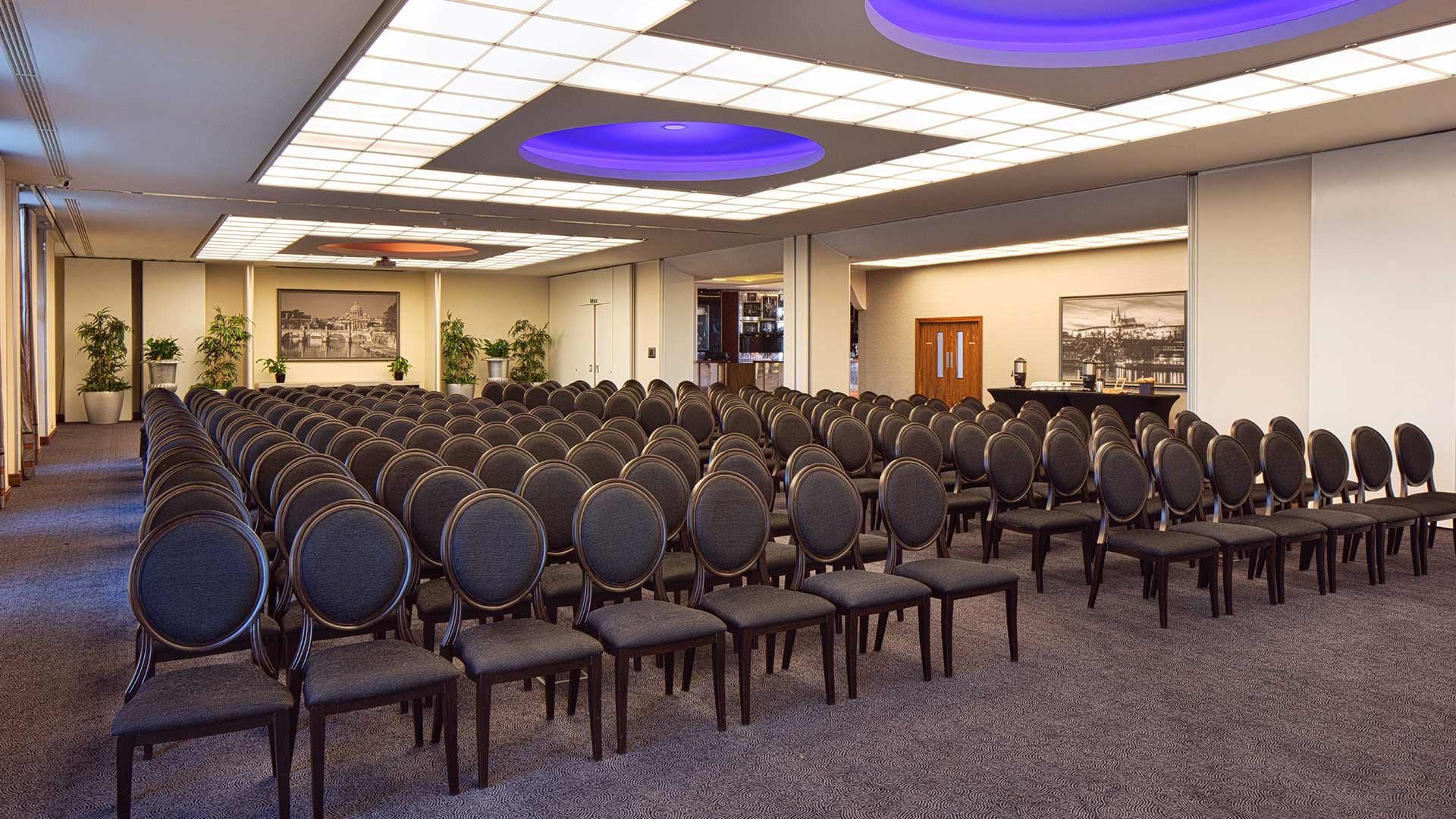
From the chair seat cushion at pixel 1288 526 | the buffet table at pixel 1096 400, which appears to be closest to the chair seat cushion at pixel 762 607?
the chair seat cushion at pixel 1288 526

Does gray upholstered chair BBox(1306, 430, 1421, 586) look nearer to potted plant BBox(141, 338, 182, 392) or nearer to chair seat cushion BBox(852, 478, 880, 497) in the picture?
chair seat cushion BBox(852, 478, 880, 497)

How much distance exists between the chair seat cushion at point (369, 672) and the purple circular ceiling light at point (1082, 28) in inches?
175

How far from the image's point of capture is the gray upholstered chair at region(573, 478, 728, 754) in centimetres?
371

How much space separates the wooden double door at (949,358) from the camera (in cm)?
1881

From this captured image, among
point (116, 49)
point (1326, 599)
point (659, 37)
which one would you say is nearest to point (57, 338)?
point (116, 49)

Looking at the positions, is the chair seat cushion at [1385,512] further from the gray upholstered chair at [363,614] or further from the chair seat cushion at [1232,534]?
the gray upholstered chair at [363,614]

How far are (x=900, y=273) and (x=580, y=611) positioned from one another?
17.4 meters

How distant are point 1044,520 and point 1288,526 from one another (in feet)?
4.80

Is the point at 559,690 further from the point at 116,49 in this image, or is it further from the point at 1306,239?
the point at 1306,239

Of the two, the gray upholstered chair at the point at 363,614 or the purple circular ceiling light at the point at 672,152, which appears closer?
the gray upholstered chair at the point at 363,614

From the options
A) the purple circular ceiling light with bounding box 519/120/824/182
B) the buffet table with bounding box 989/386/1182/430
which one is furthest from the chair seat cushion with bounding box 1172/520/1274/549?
the buffet table with bounding box 989/386/1182/430

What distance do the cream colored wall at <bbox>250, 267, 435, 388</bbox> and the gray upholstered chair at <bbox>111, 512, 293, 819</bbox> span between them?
2037cm

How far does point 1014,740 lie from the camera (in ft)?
12.5

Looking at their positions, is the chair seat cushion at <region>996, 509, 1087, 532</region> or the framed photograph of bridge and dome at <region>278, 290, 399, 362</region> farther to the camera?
the framed photograph of bridge and dome at <region>278, 290, 399, 362</region>
